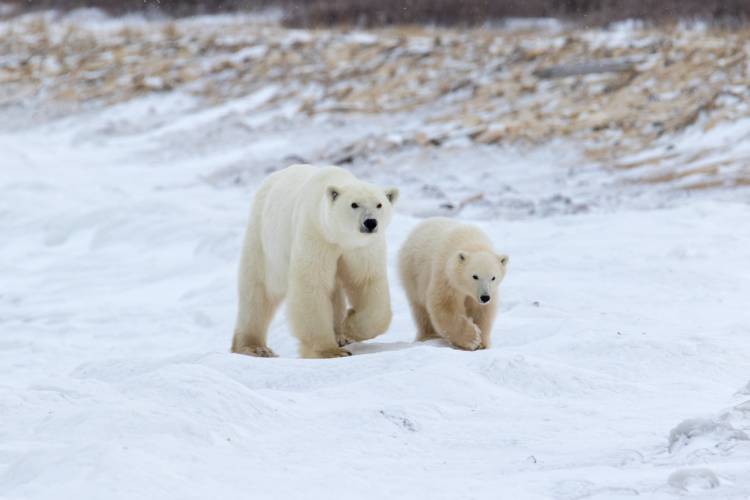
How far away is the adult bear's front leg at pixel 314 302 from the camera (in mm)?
5062

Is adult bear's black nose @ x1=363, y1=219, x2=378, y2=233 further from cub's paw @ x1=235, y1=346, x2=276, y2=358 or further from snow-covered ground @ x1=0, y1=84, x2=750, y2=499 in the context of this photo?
cub's paw @ x1=235, y1=346, x2=276, y2=358

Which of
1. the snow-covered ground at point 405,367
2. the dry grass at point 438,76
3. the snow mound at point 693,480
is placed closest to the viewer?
the snow mound at point 693,480

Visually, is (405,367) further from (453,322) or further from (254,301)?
(254,301)

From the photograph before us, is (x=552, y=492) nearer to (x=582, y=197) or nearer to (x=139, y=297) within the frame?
(x=139, y=297)

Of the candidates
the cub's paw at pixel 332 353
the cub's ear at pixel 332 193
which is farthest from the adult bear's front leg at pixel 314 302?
the cub's ear at pixel 332 193

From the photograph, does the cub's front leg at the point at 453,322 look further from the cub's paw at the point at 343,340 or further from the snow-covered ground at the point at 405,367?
A: the cub's paw at the point at 343,340

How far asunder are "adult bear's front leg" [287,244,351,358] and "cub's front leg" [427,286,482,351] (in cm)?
46

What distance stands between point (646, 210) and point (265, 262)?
4600mm

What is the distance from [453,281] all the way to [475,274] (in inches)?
5.0

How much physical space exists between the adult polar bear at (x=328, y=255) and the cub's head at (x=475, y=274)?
1.08 feet

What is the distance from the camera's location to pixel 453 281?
17.1 feet

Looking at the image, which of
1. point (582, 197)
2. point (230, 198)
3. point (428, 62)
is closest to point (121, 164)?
point (230, 198)

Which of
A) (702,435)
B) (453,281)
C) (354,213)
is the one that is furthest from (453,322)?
(702,435)

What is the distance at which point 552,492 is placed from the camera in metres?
2.90
